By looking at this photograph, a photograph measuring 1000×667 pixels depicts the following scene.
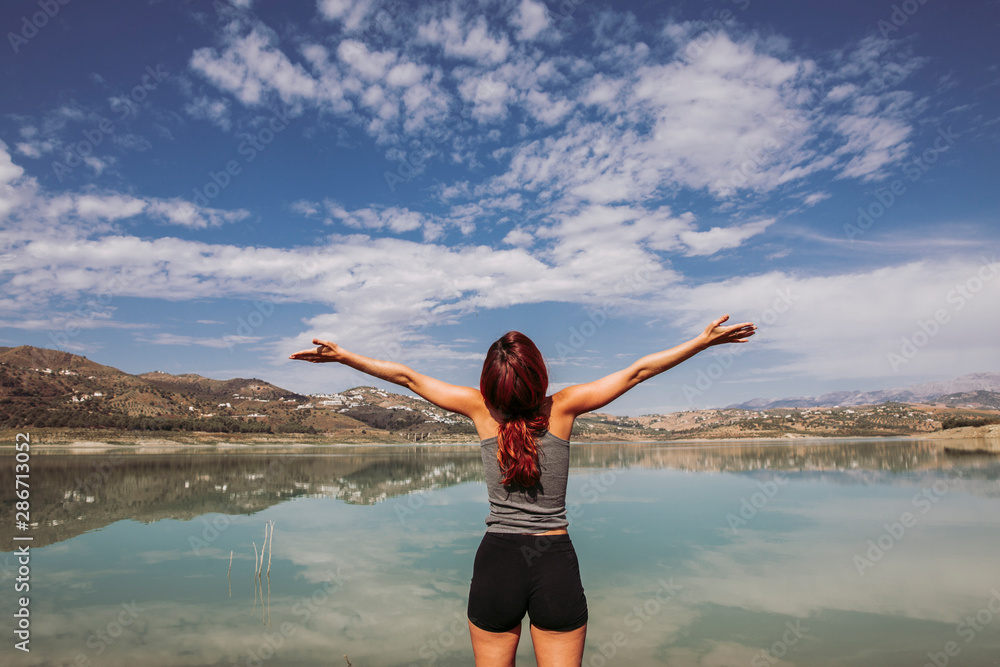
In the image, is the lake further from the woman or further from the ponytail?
the ponytail

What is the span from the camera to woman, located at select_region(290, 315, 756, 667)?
2.13m

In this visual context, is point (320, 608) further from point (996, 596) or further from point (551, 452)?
point (996, 596)

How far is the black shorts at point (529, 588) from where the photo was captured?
2.11 meters

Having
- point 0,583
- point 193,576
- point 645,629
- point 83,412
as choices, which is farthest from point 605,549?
point 83,412

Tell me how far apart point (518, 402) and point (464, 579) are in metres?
9.61

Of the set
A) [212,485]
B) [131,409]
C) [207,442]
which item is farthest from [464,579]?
[131,409]

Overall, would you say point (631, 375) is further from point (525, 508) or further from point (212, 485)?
point (212, 485)

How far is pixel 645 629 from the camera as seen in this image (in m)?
7.98

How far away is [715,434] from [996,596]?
117 meters

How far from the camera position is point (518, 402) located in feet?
7.14

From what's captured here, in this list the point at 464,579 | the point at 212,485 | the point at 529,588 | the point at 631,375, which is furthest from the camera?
the point at 212,485

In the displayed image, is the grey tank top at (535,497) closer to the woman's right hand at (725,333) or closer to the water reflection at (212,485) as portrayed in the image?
the woman's right hand at (725,333)

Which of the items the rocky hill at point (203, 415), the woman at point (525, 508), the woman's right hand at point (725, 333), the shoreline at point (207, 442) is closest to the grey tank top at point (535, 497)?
the woman at point (525, 508)

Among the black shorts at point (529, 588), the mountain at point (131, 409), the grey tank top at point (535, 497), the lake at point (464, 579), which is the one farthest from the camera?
the mountain at point (131, 409)
